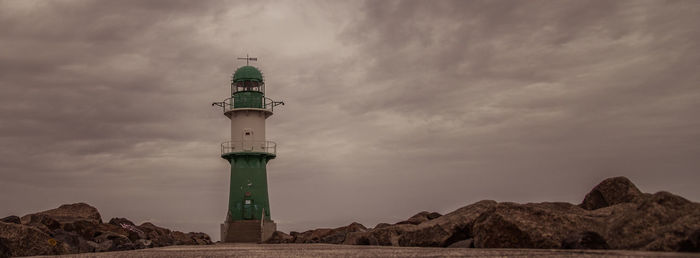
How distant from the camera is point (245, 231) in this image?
98.1 feet

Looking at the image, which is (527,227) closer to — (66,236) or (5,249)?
(5,249)

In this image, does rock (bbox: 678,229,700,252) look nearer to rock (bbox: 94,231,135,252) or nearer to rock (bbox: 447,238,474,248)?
rock (bbox: 447,238,474,248)

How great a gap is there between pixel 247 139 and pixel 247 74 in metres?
3.36

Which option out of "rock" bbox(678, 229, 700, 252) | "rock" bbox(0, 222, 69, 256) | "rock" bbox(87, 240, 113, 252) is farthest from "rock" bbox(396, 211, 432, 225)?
"rock" bbox(678, 229, 700, 252)

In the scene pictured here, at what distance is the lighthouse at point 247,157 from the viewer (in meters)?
30.3

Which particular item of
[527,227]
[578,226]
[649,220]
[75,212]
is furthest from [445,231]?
[75,212]

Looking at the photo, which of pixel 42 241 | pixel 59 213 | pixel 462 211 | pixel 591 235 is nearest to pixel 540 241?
pixel 591 235

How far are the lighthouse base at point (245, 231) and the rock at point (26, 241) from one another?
662 inches

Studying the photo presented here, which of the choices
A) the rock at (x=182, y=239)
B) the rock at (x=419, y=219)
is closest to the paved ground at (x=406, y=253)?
the rock at (x=419, y=219)

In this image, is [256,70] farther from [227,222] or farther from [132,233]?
[132,233]

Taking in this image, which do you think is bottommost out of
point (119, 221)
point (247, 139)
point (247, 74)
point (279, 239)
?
point (279, 239)

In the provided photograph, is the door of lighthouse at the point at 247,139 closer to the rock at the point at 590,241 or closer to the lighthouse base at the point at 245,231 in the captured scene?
the lighthouse base at the point at 245,231

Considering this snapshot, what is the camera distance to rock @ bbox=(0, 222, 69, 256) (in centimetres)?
1201

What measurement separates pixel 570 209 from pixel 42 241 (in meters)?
10.2
